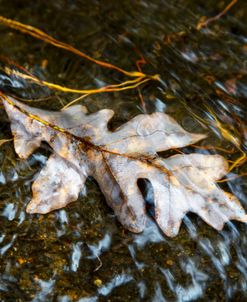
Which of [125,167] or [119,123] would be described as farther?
[119,123]

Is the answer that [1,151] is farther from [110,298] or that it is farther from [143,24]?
[143,24]

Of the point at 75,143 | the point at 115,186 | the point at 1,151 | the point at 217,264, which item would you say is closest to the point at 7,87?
the point at 1,151

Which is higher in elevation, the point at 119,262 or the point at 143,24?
the point at 143,24
